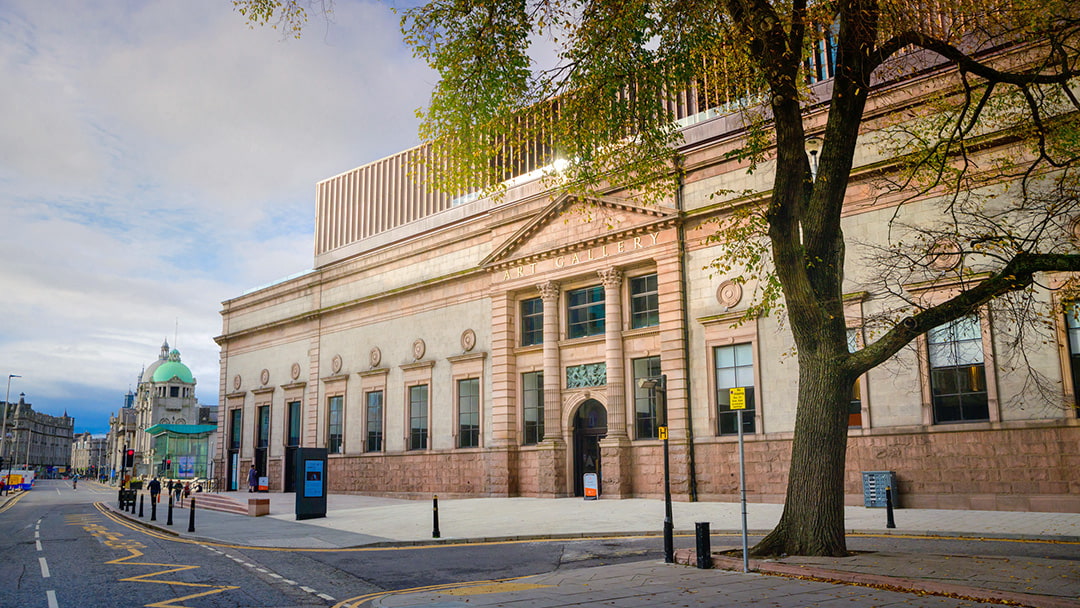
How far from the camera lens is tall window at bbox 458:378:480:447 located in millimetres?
36781

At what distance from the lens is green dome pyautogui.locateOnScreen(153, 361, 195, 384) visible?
5221 inches

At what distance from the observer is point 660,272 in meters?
30.1

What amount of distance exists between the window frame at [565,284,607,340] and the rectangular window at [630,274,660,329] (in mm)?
1213

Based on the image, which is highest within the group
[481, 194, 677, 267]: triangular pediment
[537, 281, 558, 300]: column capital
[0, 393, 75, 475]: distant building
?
[481, 194, 677, 267]: triangular pediment

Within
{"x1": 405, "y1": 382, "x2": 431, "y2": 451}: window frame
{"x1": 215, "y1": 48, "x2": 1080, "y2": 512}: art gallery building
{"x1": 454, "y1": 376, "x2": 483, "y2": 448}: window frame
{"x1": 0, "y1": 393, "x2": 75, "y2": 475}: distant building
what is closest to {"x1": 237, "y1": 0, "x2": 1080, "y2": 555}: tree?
{"x1": 215, "y1": 48, "x2": 1080, "y2": 512}: art gallery building

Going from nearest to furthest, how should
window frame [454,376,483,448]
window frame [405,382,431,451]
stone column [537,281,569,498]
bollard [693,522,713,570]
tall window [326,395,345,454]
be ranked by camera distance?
bollard [693,522,713,570] → stone column [537,281,569,498] → window frame [454,376,483,448] → window frame [405,382,431,451] → tall window [326,395,345,454]

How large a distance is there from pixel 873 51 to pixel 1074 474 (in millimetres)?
14232

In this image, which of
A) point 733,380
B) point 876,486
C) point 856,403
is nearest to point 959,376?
point 856,403

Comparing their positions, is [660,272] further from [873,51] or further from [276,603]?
[276,603]

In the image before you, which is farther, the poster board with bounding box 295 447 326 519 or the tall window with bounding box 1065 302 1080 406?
the poster board with bounding box 295 447 326 519

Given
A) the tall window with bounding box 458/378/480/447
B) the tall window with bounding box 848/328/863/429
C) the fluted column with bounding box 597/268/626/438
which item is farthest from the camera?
the tall window with bounding box 458/378/480/447

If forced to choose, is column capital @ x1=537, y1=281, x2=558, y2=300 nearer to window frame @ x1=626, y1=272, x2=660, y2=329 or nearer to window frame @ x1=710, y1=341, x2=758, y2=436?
window frame @ x1=626, y1=272, x2=660, y2=329

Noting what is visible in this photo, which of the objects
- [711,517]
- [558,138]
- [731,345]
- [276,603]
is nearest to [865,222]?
[731,345]

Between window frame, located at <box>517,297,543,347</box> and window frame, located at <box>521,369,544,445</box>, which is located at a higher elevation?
window frame, located at <box>517,297,543,347</box>
